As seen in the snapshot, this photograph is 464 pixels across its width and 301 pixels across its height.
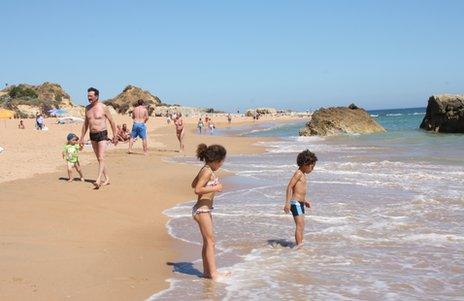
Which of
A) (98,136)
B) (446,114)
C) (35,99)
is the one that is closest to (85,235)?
(98,136)

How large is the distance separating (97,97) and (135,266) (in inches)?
191

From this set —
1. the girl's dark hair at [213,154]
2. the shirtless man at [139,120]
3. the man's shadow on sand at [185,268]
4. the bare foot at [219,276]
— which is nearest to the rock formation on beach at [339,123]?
the shirtless man at [139,120]

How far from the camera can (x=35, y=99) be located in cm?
7888

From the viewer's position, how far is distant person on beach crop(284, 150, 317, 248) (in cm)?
618

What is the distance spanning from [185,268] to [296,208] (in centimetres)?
165

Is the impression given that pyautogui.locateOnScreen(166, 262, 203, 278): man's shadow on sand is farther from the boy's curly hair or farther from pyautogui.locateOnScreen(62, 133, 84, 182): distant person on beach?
pyautogui.locateOnScreen(62, 133, 84, 182): distant person on beach

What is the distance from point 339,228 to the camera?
699 centimetres

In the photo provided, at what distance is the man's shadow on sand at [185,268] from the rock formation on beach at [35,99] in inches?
2396

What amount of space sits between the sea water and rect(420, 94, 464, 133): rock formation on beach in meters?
25.4

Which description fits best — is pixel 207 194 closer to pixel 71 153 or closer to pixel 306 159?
pixel 306 159

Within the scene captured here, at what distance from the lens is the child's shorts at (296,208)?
247 inches

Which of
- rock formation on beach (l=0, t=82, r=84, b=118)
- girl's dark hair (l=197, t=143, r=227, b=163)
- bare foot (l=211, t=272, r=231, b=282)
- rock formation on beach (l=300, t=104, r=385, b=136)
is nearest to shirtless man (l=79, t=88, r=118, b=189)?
girl's dark hair (l=197, t=143, r=227, b=163)

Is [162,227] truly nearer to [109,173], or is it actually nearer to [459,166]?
[109,173]

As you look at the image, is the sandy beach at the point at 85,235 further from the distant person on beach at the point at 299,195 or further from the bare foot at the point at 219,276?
the distant person on beach at the point at 299,195
